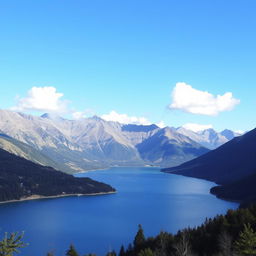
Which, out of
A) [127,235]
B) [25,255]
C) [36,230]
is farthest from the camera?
[36,230]

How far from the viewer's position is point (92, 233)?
6619 inches

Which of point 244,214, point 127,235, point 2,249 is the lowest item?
point 127,235

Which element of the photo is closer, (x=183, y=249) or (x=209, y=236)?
(x=183, y=249)

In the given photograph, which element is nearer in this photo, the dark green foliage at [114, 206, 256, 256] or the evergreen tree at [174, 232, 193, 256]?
the evergreen tree at [174, 232, 193, 256]

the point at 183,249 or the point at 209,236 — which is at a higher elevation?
the point at 183,249

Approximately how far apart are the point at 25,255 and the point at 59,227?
49061 mm

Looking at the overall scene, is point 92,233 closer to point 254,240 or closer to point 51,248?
point 51,248

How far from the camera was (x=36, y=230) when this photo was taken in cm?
17625

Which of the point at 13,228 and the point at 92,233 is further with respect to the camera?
the point at 13,228

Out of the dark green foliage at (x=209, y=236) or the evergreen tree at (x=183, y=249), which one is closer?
the evergreen tree at (x=183, y=249)

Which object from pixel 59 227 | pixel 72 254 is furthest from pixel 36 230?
pixel 72 254

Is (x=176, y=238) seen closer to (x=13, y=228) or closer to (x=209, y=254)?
(x=209, y=254)

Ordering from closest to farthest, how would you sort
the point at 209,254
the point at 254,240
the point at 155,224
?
the point at 254,240 → the point at 209,254 → the point at 155,224

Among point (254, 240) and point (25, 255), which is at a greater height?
point (254, 240)
